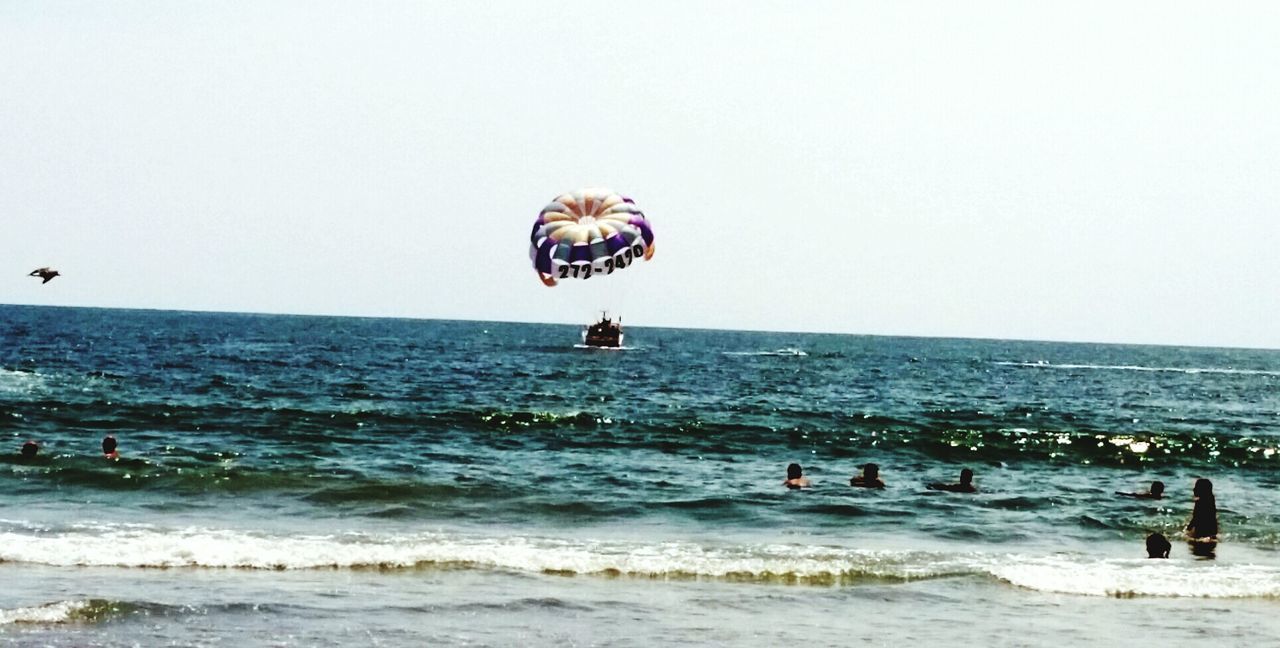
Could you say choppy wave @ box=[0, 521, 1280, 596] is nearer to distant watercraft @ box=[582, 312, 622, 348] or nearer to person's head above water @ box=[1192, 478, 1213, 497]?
person's head above water @ box=[1192, 478, 1213, 497]

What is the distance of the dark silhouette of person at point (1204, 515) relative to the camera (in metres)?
18.7

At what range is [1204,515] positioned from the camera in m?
18.8

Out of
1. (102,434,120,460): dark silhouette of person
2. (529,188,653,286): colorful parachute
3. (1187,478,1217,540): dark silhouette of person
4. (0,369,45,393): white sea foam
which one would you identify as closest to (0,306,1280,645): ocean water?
(1187,478,1217,540): dark silhouette of person

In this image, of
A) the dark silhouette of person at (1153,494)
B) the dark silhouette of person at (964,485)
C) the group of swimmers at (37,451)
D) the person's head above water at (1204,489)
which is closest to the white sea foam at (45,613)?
the group of swimmers at (37,451)

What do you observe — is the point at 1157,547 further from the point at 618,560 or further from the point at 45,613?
the point at 45,613

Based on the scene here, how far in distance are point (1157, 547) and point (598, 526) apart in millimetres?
7229

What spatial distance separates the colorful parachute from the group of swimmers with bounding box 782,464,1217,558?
56.9 feet

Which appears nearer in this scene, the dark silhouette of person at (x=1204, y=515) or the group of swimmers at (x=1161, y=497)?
the group of swimmers at (x=1161, y=497)

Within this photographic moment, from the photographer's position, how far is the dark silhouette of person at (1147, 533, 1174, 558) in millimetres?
17281

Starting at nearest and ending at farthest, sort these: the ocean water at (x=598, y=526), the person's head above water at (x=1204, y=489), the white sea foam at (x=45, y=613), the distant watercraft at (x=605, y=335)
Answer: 1. the white sea foam at (x=45, y=613)
2. the ocean water at (x=598, y=526)
3. the person's head above water at (x=1204, y=489)
4. the distant watercraft at (x=605, y=335)

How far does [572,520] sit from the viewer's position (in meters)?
19.5

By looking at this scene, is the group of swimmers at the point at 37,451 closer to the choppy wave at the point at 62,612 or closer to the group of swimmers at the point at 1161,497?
the group of swimmers at the point at 1161,497

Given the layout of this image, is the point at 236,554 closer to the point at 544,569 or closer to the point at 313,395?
the point at 544,569

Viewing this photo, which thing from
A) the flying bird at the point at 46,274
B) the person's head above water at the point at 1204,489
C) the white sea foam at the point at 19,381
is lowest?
the white sea foam at the point at 19,381
